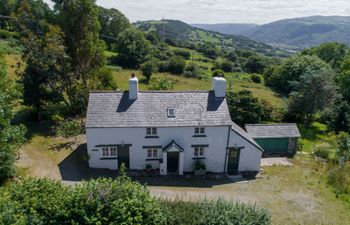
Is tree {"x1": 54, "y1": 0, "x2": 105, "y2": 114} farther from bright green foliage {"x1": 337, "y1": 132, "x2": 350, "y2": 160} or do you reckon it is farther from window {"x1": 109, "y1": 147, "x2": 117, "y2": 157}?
bright green foliage {"x1": 337, "y1": 132, "x2": 350, "y2": 160}

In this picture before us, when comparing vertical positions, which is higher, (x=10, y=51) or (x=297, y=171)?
(x=10, y=51)

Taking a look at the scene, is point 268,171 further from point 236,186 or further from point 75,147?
point 75,147

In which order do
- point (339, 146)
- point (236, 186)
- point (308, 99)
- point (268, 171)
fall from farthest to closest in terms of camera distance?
point (308, 99) < point (339, 146) < point (268, 171) < point (236, 186)

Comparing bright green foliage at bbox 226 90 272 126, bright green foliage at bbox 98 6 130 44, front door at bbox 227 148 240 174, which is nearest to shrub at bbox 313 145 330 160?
bright green foliage at bbox 226 90 272 126

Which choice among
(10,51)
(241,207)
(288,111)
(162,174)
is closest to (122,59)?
(10,51)

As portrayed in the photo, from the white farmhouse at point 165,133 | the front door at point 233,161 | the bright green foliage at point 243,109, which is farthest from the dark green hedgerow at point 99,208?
the bright green foliage at point 243,109
